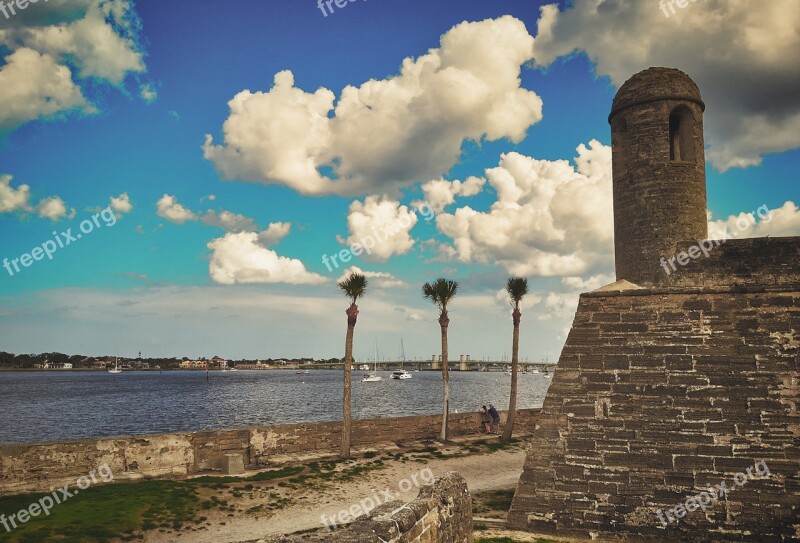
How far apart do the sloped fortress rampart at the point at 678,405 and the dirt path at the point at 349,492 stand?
6091 millimetres

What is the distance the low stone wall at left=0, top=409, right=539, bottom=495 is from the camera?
15.4 metres

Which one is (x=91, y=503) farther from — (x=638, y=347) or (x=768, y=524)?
(x=768, y=524)

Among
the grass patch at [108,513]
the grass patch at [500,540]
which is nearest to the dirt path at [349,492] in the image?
the grass patch at [108,513]

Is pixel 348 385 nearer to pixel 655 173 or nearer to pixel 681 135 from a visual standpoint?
pixel 655 173

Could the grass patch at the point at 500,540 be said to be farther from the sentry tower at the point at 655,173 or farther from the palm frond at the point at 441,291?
the palm frond at the point at 441,291

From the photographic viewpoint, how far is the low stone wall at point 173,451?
15.4 metres

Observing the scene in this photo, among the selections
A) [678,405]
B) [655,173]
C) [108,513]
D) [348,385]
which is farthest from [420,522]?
[348,385]

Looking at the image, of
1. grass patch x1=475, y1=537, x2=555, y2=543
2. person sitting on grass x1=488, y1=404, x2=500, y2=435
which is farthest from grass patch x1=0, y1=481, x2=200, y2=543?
person sitting on grass x1=488, y1=404, x2=500, y2=435

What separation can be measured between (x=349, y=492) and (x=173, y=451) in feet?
20.3

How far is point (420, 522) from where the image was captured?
7.26 metres

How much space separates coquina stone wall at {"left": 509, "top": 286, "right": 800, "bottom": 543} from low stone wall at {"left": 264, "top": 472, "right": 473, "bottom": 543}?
3.09 m

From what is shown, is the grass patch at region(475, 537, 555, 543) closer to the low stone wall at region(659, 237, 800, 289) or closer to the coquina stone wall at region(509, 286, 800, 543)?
the coquina stone wall at region(509, 286, 800, 543)

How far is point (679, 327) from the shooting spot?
42.1ft

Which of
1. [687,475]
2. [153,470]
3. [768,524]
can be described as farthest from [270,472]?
[768,524]
